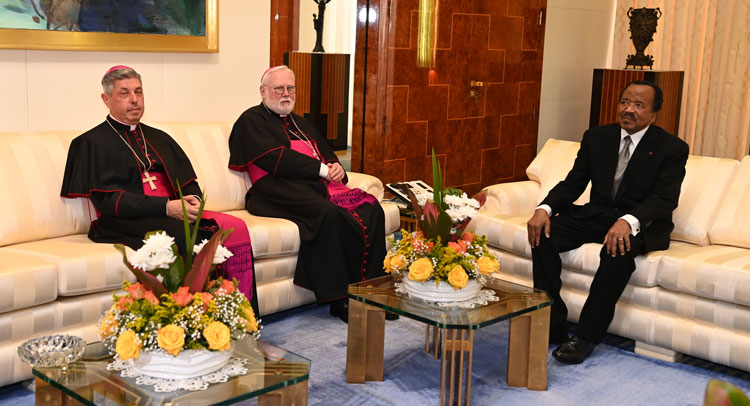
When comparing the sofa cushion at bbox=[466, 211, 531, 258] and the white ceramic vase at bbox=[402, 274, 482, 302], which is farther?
the sofa cushion at bbox=[466, 211, 531, 258]

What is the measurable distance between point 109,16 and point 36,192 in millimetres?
1256

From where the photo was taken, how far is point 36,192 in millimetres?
3855

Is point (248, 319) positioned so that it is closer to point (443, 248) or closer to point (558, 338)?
point (443, 248)

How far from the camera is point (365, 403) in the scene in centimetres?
327

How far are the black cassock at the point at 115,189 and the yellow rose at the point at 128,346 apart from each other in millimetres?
1488

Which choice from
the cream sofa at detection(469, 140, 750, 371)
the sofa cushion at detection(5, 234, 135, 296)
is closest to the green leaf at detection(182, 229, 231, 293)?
the sofa cushion at detection(5, 234, 135, 296)

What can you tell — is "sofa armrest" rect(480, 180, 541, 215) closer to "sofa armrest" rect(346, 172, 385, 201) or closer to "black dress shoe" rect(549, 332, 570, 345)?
"sofa armrest" rect(346, 172, 385, 201)

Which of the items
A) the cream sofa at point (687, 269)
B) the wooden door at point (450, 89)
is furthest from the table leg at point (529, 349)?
the wooden door at point (450, 89)

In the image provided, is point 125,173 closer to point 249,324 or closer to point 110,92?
point 110,92

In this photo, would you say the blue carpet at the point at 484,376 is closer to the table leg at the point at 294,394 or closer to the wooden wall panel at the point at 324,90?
the table leg at the point at 294,394

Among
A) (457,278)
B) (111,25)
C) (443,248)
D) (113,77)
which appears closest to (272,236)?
(113,77)

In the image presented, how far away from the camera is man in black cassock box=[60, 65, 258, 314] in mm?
3865

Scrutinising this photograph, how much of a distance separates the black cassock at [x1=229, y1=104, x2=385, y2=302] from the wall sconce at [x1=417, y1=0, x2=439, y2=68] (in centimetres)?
223

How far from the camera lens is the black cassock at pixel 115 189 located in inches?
151
